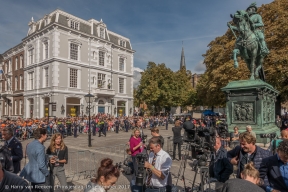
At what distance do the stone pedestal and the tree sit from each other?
1389 cm

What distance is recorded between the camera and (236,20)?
962 cm

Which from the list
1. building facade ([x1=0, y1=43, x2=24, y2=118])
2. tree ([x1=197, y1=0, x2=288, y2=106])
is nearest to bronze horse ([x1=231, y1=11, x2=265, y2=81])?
tree ([x1=197, y1=0, x2=288, y2=106])

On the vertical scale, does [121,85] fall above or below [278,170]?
above

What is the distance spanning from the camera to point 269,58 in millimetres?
21938

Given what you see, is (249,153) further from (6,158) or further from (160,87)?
(160,87)

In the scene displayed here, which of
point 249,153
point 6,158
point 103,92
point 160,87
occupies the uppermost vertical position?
point 160,87

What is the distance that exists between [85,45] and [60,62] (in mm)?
5887

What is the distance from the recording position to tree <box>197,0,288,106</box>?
70.1 feet

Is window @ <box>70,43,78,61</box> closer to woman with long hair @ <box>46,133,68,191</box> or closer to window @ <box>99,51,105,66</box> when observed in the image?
window @ <box>99,51,105,66</box>

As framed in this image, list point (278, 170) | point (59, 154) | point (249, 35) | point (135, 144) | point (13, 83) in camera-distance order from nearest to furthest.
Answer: point (278, 170)
point (59, 154)
point (135, 144)
point (249, 35)
point (13, 83)

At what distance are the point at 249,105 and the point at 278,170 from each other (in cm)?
658

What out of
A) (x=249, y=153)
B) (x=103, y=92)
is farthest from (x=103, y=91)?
(x=249, y=153)

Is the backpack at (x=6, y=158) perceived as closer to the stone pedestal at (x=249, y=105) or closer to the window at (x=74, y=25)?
the stone pedestal at (x=249, y=105)

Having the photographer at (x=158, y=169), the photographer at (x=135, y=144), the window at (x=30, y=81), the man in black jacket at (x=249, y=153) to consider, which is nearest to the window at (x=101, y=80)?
the window at (x=30, y=81)
